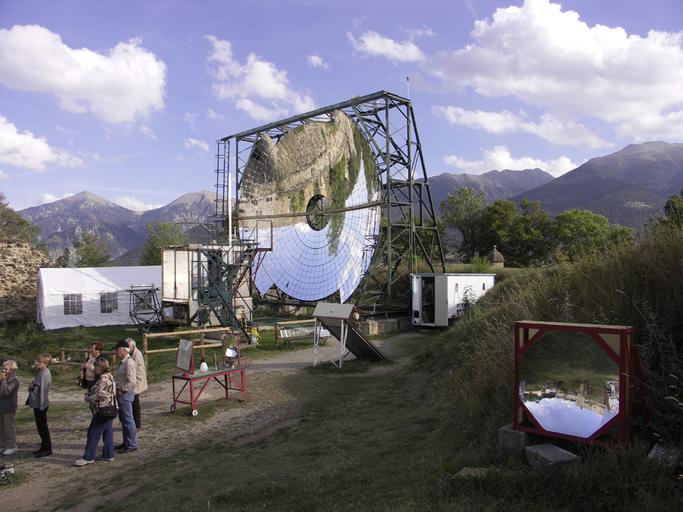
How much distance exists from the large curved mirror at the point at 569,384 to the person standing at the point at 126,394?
20.0 ft

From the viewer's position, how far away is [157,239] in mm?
50656

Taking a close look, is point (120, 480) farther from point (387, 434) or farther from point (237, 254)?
point (237, 254)

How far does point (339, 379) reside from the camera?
1347 centimetres

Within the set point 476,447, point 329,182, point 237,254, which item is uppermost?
point 329,182

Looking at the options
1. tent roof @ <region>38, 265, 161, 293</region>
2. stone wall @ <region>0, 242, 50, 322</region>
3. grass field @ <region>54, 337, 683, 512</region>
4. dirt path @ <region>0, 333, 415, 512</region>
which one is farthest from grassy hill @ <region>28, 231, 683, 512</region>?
stone wall @ <region>0, 242, 50, 322</region>

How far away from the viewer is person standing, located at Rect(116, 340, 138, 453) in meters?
8.48

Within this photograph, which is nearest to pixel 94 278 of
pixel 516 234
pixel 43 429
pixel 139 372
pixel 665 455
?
pixel 139 372

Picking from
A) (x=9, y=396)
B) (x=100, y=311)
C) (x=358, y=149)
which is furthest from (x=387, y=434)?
(x=100, y=311)

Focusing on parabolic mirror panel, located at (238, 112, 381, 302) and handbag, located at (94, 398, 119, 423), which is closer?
handbag, located at (94, 398, 119, 423)

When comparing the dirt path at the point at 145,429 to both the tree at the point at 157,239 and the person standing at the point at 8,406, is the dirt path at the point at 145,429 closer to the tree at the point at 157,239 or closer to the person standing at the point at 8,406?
the person standing at the point at 8,406

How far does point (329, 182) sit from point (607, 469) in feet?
67.8

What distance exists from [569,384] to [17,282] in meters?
32.0

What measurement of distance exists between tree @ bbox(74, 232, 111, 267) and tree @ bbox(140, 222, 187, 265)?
25.1ft

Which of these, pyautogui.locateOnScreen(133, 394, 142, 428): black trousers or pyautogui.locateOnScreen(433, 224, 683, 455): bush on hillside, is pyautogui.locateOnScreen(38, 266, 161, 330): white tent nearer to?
pyautogui.locateOnScreen(133, 394, 142, 428): black trousers
